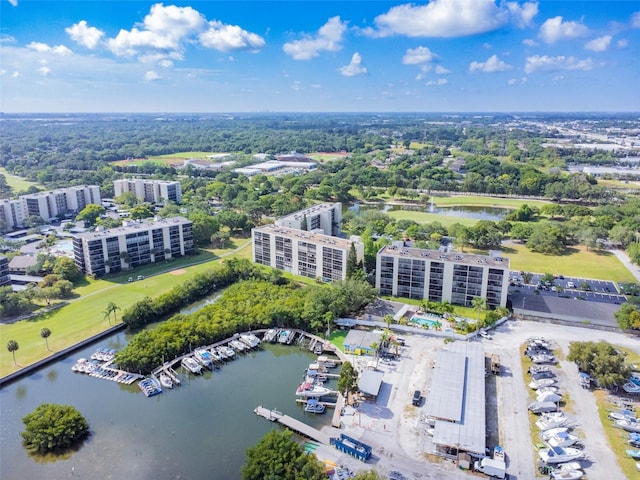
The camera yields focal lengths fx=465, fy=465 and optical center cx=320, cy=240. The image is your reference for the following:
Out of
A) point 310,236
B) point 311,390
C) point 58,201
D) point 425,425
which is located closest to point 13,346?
point 311,390

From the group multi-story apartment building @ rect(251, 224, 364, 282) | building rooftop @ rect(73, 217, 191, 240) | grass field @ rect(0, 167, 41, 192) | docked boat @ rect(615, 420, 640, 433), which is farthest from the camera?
grass field @ rect(0, 167, 41, 192)

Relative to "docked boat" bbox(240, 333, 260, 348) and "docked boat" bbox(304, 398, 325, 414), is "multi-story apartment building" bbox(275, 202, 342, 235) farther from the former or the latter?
"docked boat" bbox(304, 398, 325, 414)

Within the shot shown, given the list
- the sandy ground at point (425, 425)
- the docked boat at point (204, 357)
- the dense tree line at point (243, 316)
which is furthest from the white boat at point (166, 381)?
the sandy ground at point (425, 425)

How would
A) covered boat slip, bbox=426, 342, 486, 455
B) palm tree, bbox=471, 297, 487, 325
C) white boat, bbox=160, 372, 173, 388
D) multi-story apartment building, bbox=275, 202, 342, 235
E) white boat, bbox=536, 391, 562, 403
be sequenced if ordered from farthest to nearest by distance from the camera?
multi-story apartment building, bbox=275, 202, 342, 235
palm tree, bbox=471, 297, 487, 325
white boat, bbox=160, 372, 173, 388
white boat, bbox=536, 391, 562, 403
covered boat slip, bbox=426, 342, 486, 455

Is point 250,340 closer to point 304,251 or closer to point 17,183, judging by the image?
point 304,251

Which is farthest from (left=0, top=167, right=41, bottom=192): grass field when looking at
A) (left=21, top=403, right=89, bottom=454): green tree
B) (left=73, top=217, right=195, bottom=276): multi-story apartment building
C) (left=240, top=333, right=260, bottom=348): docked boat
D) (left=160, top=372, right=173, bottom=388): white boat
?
(left=21, top=403, right=89, bottom=454): green tree

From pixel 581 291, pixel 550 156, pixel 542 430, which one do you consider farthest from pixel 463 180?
pixel 542 430
